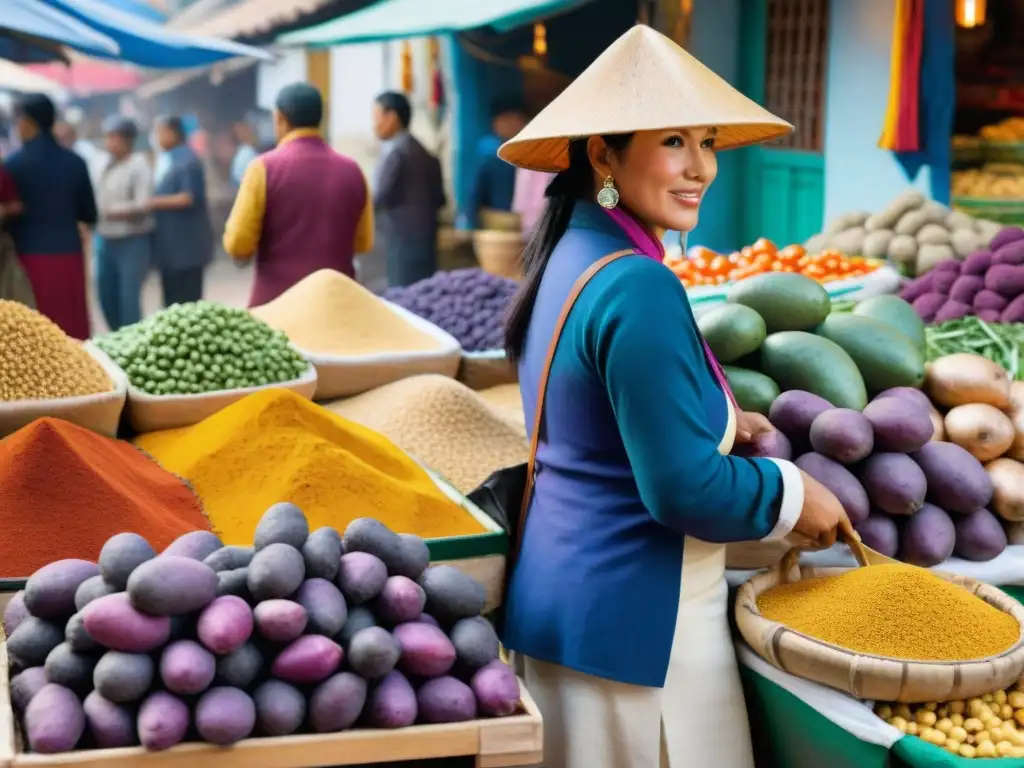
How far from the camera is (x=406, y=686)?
1.39 m

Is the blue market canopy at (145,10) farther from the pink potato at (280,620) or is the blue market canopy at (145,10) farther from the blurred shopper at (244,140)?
the pink potato at (280,620)

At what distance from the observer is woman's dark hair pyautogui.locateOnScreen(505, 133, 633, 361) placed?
1.74 m

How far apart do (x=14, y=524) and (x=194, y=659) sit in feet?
2.28

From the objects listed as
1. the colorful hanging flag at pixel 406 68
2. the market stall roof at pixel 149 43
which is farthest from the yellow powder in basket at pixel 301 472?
the colorful hanging flag at pixel 406 68

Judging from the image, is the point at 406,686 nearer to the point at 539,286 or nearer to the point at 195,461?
the point at 539,286

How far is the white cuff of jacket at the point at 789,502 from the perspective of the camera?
5.41ft

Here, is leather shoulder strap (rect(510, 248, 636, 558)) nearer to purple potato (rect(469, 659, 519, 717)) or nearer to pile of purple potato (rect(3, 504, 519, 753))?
pile of purple potato (rect(3, 504, 519, 753))

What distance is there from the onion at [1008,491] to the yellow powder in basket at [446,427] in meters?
0.95

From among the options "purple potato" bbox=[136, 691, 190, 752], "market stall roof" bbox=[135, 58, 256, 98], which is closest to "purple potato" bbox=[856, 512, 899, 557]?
"purple potato" bbox=[136, 691, 190, 752]

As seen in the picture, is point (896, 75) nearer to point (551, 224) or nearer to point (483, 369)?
point (483, 369)

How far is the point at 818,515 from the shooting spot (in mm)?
1715

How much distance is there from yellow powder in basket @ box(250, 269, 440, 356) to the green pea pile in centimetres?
24

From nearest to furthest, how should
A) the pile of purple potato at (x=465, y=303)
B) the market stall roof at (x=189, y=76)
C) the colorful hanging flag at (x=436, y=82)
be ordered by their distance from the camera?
the pile of purple potato at (x=465, y=303)
the market stall roof at (x=189, y=76)
the colorful hanging flag at (x=436, y=82)

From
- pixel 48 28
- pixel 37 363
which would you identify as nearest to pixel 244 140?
pixel 48 28
